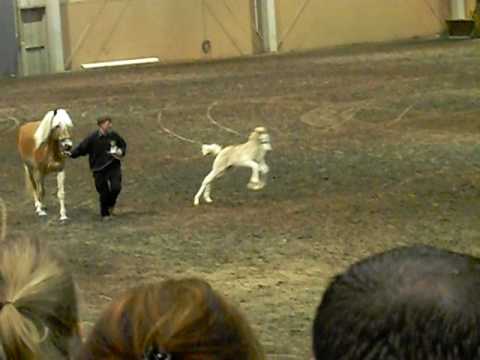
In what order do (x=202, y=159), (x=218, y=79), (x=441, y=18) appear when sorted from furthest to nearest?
(x=441, y=18) → (x=218, y=79) → (x=202, y=159)

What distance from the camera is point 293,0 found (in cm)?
4447

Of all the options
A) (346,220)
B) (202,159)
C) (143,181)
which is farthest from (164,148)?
(346,220)

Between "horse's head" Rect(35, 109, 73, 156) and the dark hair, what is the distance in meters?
13.7

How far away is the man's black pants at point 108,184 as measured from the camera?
15750mm

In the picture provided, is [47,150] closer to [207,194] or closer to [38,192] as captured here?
[38,192]

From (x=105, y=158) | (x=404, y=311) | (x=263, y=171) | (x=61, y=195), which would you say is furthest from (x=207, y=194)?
(x=404, y=311)

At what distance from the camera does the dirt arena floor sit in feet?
40.5

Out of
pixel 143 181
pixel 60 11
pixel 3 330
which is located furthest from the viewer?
pixel 60 11

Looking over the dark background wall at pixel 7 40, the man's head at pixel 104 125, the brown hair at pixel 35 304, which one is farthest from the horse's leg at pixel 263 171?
the dark background wall at pixel 7 40

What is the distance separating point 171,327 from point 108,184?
13.4 meters

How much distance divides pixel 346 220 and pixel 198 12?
2935 cm

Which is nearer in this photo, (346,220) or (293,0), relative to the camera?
(346,220)

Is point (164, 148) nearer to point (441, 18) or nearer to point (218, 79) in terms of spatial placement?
point (218, 79)

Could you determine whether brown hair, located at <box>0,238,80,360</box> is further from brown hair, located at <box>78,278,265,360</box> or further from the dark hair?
the dark hair
